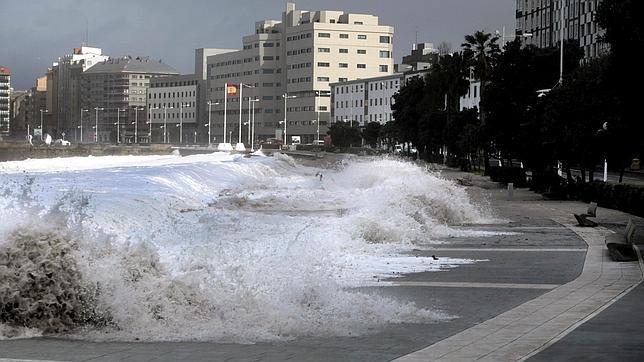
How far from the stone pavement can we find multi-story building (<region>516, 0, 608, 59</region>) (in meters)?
103

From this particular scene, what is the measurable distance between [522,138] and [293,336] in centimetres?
4185

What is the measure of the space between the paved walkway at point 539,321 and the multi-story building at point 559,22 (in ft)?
351

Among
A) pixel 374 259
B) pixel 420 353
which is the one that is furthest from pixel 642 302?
pixel 374 259

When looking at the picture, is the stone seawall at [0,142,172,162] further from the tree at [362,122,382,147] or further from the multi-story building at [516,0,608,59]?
the multi-story building at [516,0,608,59]

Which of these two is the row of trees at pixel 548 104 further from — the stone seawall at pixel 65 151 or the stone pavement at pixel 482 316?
the stone seawall at pixel 65 151

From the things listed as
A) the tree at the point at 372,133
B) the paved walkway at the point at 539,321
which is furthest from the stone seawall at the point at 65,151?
the paved walkway at the point at 539,321

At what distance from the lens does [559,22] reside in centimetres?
14188

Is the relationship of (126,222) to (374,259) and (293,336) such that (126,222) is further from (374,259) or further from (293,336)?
(293,336)

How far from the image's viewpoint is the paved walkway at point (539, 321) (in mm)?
10094

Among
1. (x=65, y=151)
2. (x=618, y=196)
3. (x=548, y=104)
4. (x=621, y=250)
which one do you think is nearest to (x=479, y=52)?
(x=548, y=104)

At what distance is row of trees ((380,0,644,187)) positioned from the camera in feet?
79.3

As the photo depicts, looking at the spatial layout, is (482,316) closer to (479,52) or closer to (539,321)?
(539,321)

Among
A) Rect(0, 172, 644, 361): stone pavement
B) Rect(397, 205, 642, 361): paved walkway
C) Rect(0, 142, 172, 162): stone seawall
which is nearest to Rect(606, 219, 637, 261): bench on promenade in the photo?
Rect(0, 172, 644, 361): stone pavement

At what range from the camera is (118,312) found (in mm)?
11352
